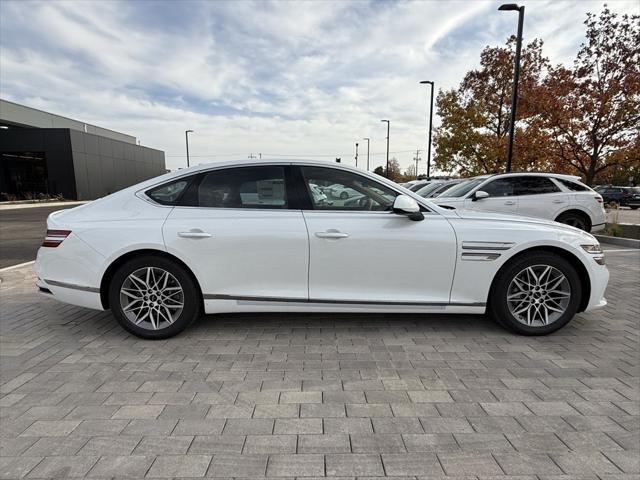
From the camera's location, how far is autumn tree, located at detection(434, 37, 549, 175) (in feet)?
48.6

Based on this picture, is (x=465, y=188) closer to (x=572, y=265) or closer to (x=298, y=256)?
(x=572, y=265)

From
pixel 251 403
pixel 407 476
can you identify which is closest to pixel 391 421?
pixel 407 476

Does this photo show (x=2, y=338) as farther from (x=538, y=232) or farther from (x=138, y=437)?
(x=538, y=232)

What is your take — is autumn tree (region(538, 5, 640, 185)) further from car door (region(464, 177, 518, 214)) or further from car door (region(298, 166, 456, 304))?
car door (region(298, 166, 456, 304))

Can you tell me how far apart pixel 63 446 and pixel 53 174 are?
3391 cm

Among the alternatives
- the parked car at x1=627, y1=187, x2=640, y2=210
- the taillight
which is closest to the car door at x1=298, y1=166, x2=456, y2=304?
the taillight

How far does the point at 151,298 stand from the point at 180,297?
0.86 ft

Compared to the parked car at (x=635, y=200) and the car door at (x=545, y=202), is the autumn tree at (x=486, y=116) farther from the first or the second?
the parked car at (x=635, y=200)

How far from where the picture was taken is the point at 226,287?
11.2 ft

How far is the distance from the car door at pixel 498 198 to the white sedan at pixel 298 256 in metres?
4.90

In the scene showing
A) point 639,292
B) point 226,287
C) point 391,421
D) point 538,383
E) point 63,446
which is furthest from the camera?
point 639,292

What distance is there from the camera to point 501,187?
27.8ft

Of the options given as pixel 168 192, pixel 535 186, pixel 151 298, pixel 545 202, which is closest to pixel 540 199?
pixel 545 202

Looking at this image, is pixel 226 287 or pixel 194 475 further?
pixel 226 287
